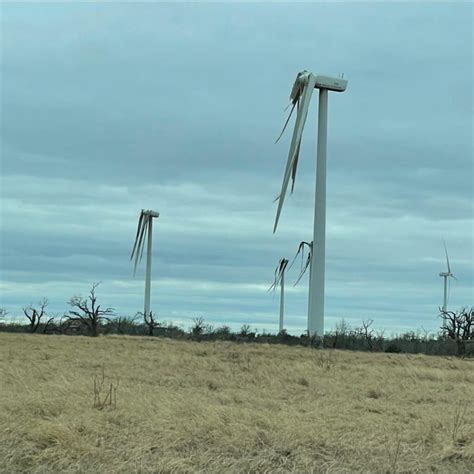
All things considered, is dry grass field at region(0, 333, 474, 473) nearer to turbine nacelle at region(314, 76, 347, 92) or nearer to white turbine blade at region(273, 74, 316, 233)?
white turbine blade at region(273, 74, 316, 233)

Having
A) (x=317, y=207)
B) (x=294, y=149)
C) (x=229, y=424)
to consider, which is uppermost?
(x=294, y=149)

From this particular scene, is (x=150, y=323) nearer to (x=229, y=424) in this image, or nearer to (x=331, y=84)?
(x=331, y=84)

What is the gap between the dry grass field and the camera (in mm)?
9242

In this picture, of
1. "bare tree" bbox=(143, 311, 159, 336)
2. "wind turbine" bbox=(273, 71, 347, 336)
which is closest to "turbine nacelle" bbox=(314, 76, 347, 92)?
"wind turbine" bbox=(273, 71, 347, 336)

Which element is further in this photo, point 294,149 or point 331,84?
point 331,84

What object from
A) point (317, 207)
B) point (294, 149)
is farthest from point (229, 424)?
point (317, 207)

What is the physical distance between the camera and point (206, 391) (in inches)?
645

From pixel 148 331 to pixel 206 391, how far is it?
1462 inches

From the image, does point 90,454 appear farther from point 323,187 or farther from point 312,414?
point 323,187

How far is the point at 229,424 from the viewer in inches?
431

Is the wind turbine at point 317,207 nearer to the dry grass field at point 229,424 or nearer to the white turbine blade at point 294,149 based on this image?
the white turbine blade at point 294,149

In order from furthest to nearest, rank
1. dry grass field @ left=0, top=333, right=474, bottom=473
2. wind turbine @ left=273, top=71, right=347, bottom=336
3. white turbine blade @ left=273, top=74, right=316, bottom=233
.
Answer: wind turbine @ left=273, top=71, right=347, bottom=336 → white turbine blade @ left=273, top=74, right=316, bottom=233 → dry grass field @ left=0, top=333, right=474, bottom=473

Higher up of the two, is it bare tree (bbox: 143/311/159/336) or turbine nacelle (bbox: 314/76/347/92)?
turbine nacelle (bbox: 314/76/347/92)

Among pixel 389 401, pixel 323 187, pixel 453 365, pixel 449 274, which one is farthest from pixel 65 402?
pixel 449 274
